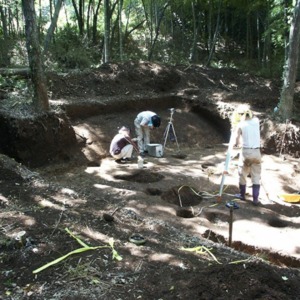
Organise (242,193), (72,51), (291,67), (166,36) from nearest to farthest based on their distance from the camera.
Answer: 1. (242,193)
2. (291,67)
3. (72,51)
4. (166,36)

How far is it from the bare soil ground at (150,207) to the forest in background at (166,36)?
120 inches

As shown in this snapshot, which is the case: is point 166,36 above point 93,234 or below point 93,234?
above

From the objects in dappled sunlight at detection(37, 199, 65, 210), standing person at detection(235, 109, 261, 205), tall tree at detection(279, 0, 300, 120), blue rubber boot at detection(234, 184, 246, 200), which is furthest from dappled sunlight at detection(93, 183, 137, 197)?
tall tree at detection(279, 0, 300, 120)

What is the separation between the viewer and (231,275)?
344 cm

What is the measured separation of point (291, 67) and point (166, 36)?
14.7 metres

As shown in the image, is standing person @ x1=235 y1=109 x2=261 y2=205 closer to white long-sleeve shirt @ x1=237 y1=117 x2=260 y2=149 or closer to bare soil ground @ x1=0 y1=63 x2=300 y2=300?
white long-sleeve shirt @ x1=237 y1=117 x2=260 y2=149

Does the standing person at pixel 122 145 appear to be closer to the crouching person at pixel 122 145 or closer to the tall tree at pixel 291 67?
the crouching person at pixel 122 145

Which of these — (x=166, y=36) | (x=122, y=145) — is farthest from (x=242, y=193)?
(x=166, y=36)

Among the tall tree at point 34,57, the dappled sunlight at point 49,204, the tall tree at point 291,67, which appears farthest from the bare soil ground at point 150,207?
the tall tree at point 34,57

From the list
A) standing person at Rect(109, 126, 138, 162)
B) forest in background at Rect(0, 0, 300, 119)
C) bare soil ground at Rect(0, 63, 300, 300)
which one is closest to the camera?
bare soil ground at Rect(0, 63, 300, 300)

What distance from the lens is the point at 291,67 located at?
35.6 feet

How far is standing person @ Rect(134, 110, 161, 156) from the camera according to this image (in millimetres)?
10398

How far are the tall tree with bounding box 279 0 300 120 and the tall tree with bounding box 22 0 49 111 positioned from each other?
739 centimetres

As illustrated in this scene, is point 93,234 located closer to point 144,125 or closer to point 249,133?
point 249,133
